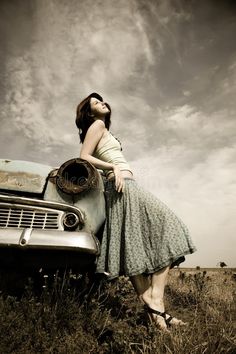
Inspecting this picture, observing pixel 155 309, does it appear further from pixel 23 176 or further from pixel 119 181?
pixel 23 176

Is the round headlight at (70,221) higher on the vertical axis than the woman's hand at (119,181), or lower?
lower

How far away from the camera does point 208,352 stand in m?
1.51

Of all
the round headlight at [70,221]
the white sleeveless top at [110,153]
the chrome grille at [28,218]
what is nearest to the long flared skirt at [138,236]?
the white sleeveless top at [110,153]

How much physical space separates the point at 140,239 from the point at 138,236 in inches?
1.0

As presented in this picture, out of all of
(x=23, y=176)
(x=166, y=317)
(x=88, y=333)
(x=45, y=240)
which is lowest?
(x=88, y=333)

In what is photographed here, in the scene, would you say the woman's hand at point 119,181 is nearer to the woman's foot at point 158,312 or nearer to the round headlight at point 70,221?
the round headlight at point 70,221

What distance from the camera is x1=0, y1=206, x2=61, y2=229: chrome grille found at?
199cm

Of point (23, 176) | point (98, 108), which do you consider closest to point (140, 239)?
point (23, 176)

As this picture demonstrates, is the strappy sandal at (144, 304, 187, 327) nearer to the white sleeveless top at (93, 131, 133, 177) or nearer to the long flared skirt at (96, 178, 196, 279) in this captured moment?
the long flared skirt at (96, 178, 196, 279)

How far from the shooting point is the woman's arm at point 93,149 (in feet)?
7.48

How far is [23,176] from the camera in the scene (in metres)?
2.14

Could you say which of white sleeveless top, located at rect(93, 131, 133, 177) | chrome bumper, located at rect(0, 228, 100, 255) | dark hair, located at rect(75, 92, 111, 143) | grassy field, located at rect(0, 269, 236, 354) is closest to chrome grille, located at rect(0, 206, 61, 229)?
chrome bumper, located at rect(0, 228, 100, 255)

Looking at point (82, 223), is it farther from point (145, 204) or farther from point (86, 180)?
point (145, 204)

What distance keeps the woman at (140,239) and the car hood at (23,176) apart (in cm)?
45
